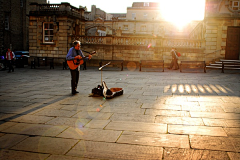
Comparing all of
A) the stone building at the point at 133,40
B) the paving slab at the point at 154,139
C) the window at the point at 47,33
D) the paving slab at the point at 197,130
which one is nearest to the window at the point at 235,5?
the stone building at the point at 133,40

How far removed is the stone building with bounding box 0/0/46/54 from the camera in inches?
1139

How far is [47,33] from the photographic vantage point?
21109 mm

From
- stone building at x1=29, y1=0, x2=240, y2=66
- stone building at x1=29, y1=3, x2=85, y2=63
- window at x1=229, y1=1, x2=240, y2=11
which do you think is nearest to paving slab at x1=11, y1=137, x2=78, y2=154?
stone building at x1=29, y1=0, x2=240, y2=66

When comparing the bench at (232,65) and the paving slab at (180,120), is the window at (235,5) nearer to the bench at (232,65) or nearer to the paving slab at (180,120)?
the bench at (232,65)

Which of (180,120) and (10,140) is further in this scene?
(180,120)

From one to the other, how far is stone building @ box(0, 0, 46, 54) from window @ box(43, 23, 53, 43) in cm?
969

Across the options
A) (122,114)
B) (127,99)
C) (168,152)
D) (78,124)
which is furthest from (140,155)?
(127,99)

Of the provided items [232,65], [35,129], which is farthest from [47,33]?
[35,129]

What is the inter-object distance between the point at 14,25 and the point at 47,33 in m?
13.3

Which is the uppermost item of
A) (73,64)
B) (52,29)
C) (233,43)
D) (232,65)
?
(52,29)

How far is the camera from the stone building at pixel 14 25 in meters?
28.9

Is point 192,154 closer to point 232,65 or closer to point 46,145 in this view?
point 46,145

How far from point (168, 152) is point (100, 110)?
2.60 meters

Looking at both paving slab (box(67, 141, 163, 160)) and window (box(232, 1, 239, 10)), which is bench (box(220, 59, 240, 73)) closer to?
window (box(232, 1, 239, 10))
